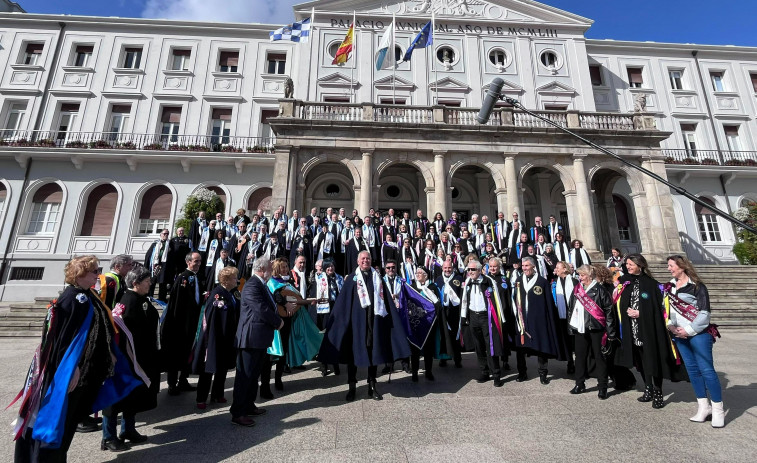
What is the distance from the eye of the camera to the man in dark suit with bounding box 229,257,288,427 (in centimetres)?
390

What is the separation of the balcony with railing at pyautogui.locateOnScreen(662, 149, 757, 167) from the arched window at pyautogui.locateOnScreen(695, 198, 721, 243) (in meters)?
2.38

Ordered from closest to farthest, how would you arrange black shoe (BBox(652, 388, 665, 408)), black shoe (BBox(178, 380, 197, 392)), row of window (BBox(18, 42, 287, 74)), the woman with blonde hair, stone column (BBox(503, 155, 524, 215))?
the woman with blonde hair, black shoe (BBox(652, 388, 665, 408)), black shoe (BBox(178, 380, 197, 392)), stone column (BBox(503, 155, 524, 215)), row of window (BBox(18, 42, 287, 74))

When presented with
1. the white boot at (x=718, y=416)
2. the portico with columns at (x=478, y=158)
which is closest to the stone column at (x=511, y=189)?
the portico with columns at (x=478, y=158)

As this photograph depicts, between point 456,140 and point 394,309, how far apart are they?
12151 millimetres

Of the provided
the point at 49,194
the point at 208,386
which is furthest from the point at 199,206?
the point at 208,386

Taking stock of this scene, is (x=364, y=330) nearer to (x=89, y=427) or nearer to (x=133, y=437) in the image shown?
(x=133, y=437)

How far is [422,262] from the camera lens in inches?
382

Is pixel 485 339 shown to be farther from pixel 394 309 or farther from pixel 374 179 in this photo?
pixel 374 179

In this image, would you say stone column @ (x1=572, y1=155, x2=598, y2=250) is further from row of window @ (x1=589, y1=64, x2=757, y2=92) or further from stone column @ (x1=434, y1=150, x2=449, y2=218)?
row of window @ (x1=589, y1=64, x2=757, y2=92)

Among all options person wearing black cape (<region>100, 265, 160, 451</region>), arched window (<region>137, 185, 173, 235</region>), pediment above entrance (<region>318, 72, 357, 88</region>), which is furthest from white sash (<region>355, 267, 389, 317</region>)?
pediment above entrance (<region>318, 72, 357, 88</region>)

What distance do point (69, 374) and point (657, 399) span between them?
615 centimetres

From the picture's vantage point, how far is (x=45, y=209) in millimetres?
18062

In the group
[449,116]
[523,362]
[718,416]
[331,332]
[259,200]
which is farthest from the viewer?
[259,200]

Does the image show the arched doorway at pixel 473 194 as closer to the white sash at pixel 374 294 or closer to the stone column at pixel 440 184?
the stone column at pixel 440 184
